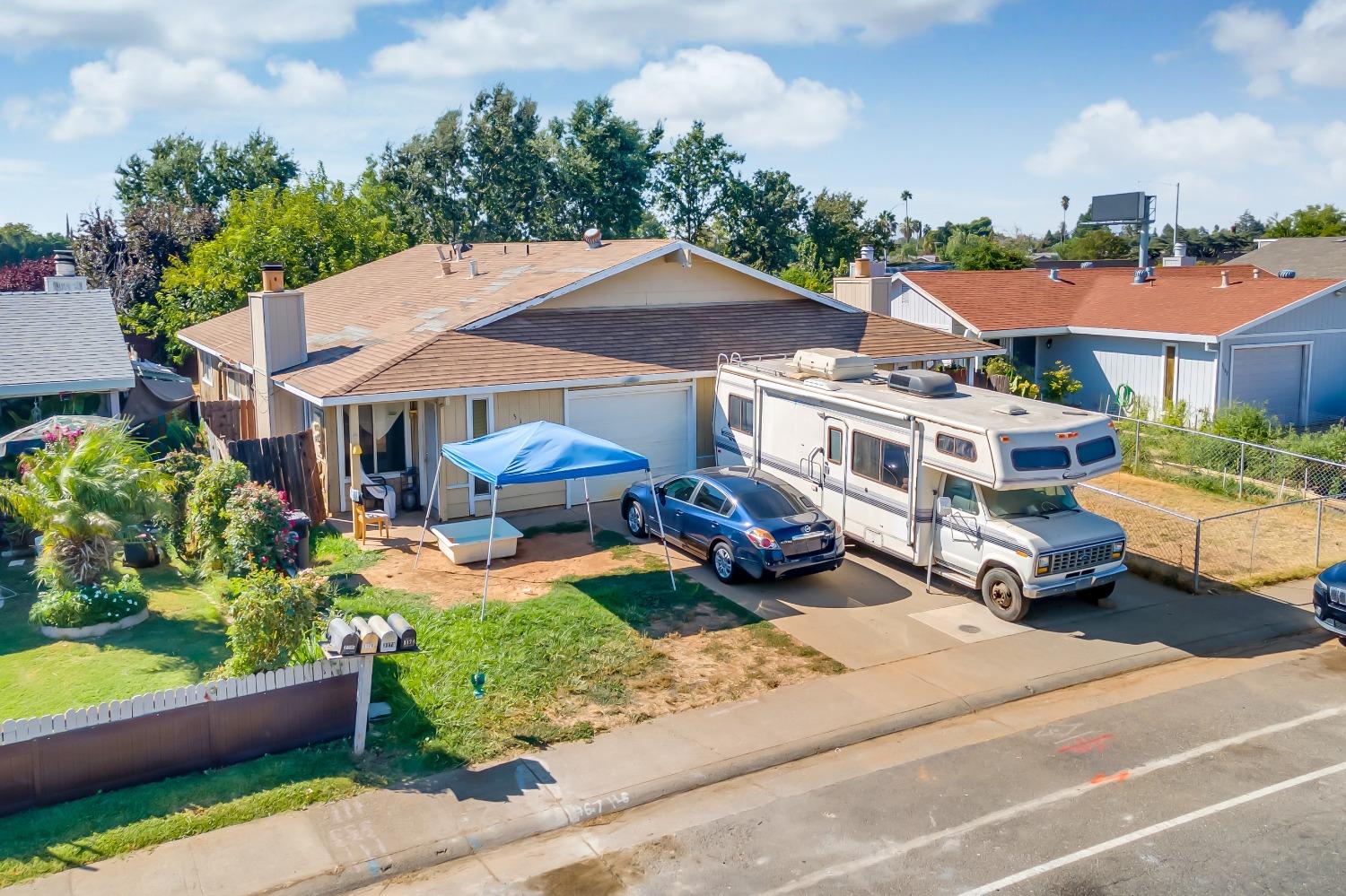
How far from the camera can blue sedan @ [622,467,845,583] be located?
1462 cm

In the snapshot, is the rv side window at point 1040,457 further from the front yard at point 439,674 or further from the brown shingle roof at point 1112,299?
the brown shingle roof at point 1112,299

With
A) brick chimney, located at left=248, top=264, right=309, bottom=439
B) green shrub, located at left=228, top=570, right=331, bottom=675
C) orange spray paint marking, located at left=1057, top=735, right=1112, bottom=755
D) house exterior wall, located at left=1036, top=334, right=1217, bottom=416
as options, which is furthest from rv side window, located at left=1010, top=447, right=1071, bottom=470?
house exterior wall, located at left=1036, top=334, right=1217, bottom=416

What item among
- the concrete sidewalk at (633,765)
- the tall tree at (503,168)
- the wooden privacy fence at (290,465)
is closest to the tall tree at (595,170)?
the tall tree at (503,168)

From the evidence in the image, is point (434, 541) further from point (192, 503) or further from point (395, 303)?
point (395, 303)

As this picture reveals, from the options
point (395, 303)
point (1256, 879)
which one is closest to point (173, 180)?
point (395, 303)

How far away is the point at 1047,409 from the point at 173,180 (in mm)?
55326

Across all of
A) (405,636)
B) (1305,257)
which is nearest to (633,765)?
(405,636)

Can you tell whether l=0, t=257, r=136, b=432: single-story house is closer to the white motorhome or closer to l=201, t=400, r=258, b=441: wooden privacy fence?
l=201, t=400, r=258, b=441: wooden privacy fence

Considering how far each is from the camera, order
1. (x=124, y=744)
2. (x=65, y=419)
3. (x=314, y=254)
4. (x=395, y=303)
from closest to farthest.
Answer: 1. (x=124, y=744)
2. (x=65, y=419)
3. (x=395, y=303)
4. (x=314, y=254)

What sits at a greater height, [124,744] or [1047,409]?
[1047,409]

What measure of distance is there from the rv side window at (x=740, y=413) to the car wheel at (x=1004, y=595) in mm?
5841

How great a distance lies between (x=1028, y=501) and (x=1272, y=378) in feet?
51.9

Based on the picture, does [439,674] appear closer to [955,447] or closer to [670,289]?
[955,447]

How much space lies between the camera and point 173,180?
5738 cm
